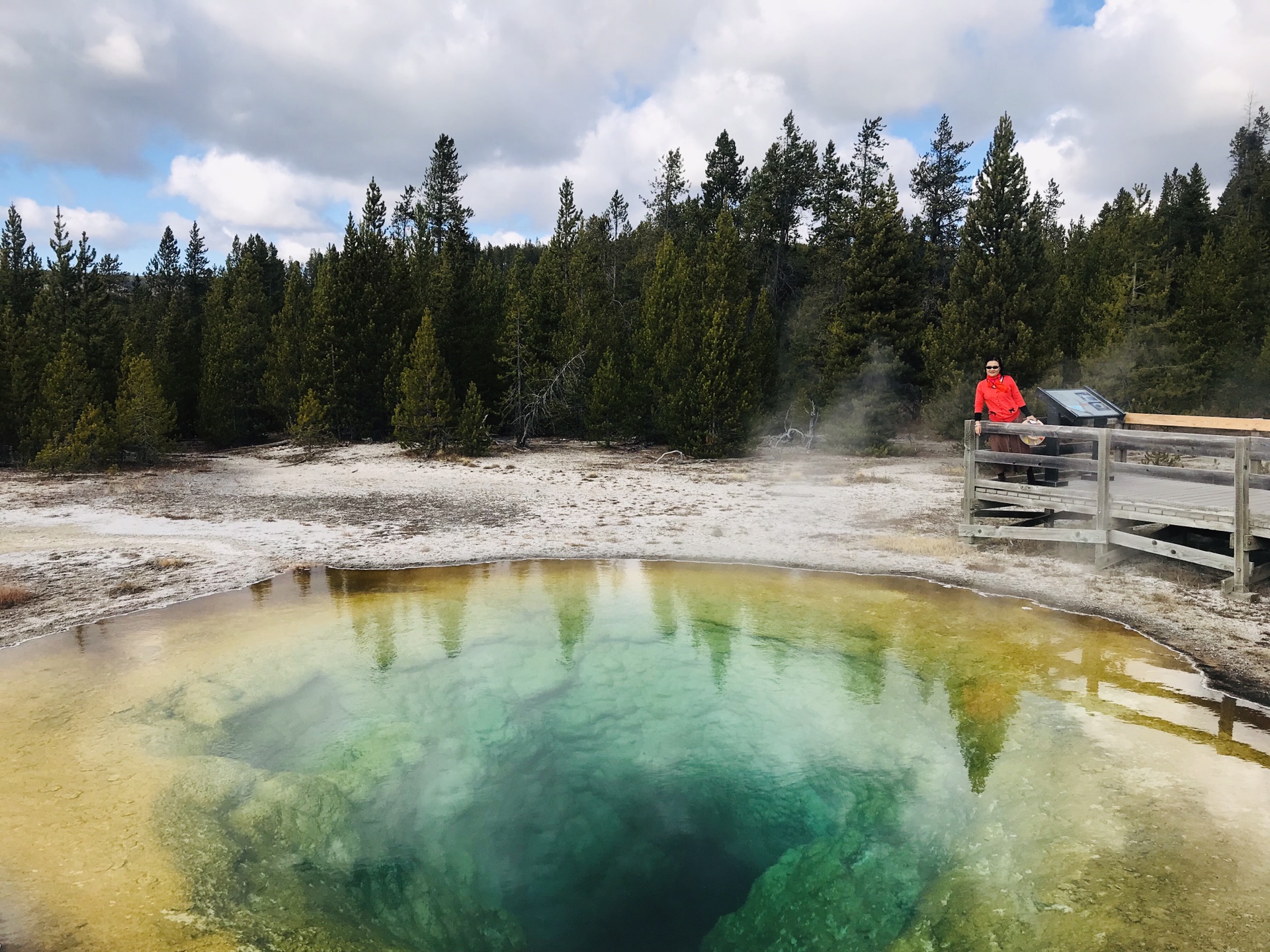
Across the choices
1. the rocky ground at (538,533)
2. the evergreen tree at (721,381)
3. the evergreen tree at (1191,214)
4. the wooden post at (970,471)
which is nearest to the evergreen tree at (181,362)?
the rocky ground at (538,533)

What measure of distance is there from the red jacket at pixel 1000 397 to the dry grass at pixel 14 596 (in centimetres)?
1276

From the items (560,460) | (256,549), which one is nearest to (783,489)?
(560,460)

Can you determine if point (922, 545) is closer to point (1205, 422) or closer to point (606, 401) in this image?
point (1205, 422)

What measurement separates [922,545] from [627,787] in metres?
7.65

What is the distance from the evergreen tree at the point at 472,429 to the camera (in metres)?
24.6

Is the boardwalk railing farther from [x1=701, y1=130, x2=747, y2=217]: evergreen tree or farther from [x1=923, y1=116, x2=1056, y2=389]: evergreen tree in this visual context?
[x1=701, y1=130, x2=747, y2=217]: evergreen tree

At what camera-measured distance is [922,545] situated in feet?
40.0

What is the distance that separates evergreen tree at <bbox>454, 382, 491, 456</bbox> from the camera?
2458cm

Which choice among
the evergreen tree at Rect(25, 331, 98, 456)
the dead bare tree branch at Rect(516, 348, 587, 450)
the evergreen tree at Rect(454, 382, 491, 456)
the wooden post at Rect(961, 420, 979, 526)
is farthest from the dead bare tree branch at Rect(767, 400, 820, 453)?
the evergreen tree at Rect(25, 331, 98, 456)

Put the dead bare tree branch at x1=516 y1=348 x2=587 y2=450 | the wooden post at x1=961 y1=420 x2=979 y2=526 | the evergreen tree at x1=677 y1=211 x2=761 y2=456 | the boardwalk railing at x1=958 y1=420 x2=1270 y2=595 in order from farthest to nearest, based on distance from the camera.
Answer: the dead bare tree branch at x1=516 y1=348 x2=587 y2=450 → the evergreen tree at x1=677 y1=211 x2=761 y2=456 → the wooden post at x1=961 y1=420 x2=979 y2=526 → the boardwalk railing at x1=958 y1=420 x2=1270 y2=595

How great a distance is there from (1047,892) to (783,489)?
44.3ft

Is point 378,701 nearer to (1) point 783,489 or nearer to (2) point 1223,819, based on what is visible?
(2) point 1223,819

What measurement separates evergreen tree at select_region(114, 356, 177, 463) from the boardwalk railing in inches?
836

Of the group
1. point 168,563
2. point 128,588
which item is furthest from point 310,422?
point 128,588
